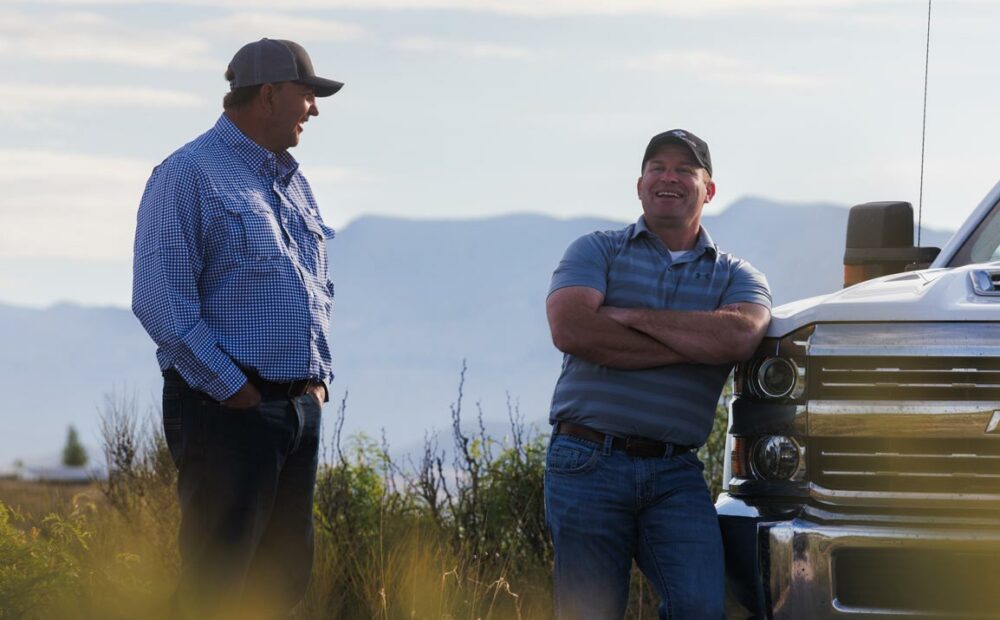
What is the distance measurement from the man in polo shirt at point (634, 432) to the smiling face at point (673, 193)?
18 cm

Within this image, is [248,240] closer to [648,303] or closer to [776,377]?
[648,303]

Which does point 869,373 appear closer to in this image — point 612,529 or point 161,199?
point 612,529

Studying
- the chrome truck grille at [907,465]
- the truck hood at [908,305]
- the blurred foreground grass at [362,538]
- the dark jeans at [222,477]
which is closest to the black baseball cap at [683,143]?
the truck hood at [908,305]

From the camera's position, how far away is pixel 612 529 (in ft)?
15.3

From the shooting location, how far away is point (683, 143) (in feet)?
16.1

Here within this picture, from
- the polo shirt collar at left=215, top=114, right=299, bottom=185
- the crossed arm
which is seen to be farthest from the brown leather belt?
the polo shirt collar at left=215, top=114, right=299, bottom=185

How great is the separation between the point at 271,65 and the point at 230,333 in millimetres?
914

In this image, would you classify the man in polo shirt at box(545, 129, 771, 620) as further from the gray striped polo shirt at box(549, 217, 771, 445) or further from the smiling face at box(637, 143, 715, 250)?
the smiling face at box(637, 143, 715, 250)

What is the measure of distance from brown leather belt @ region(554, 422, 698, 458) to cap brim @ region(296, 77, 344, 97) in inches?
55.8

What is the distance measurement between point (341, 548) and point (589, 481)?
309 centimetres

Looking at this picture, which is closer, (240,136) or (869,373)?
(869,373)

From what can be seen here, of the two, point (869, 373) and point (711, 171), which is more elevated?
point (711, 171)

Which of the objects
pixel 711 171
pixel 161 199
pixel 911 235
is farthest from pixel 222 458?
pixel 911 235

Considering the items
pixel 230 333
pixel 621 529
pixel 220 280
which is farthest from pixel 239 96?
pixel 621 529
